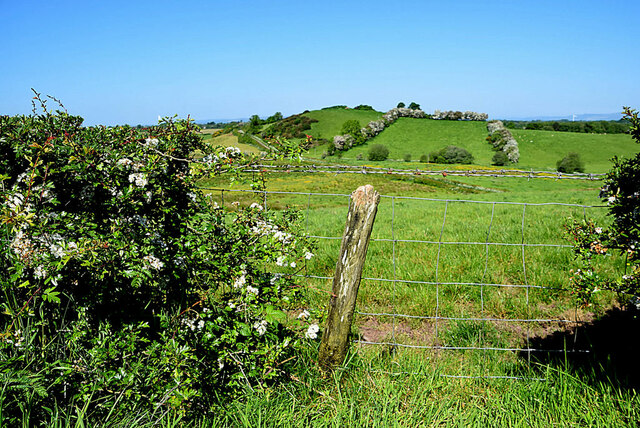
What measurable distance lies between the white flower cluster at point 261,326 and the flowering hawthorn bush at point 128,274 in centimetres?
2

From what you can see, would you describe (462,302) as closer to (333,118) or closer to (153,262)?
(153,262)

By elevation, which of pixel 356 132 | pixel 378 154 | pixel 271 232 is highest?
pixel 356 132

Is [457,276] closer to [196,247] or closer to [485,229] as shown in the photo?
[485,229]

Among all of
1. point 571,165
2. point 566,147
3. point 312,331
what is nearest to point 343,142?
point 571,165

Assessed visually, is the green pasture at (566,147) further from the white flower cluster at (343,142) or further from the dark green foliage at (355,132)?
the white flower cluster at (343,142)

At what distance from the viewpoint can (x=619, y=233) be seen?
3.06 metres

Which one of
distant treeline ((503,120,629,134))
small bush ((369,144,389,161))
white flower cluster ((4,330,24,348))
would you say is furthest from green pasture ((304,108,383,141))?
white flower cluster ((4,330,24,348))

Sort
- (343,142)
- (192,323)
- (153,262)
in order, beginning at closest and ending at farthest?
(153,262) < (192,323) < (343,142)

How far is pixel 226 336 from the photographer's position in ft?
9.50

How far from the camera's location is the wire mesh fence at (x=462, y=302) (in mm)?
3893

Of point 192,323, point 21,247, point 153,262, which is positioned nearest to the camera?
point 21,247

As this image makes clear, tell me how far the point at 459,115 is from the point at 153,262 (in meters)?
95.5

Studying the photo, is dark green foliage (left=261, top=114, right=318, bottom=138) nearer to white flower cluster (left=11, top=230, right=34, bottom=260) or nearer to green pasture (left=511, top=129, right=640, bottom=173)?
green pasture (left=511, top=129, right=640, bottom=173)

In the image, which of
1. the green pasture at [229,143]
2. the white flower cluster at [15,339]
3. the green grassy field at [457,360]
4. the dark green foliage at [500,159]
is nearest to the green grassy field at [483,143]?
the dark green foliage at [500,159]
